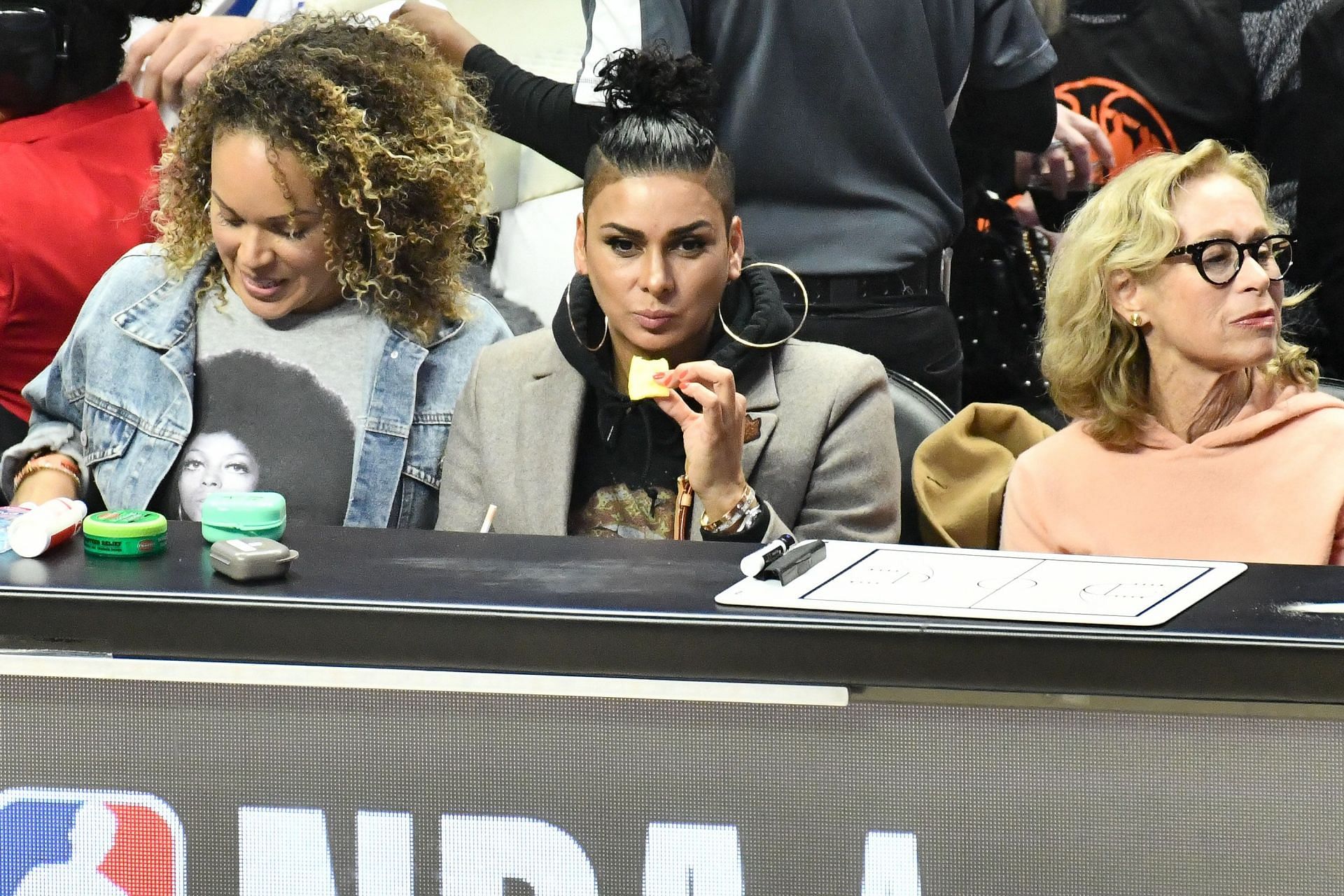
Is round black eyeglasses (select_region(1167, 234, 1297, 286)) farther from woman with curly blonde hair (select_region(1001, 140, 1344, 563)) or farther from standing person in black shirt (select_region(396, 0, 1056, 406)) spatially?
standing person in black shirt (select_region(396, 0, 1056, 406))

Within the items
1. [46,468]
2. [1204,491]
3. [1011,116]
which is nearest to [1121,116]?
[1011,116]

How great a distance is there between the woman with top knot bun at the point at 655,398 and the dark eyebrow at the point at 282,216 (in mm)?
458

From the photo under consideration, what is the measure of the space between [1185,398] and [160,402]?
5.81 feet

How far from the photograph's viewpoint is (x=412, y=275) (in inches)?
108

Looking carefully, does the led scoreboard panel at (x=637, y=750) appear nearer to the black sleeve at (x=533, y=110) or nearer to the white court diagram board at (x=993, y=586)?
the white court diagram board at (x=993, y=586)

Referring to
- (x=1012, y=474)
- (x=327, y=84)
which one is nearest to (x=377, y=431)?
(x=327, y=84)

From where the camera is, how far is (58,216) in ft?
9.58

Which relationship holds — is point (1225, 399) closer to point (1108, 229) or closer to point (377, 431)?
point (1108, 229)

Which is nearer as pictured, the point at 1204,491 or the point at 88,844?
the point at 88,844

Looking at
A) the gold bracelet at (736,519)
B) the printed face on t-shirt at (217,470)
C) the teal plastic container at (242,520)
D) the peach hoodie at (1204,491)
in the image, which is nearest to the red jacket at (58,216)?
the printed face on t-shirt at (217,470)

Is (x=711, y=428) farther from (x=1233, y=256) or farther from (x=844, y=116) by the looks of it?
(x=844, y=116)

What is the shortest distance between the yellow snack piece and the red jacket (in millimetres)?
1270

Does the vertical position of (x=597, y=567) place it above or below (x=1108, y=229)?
below

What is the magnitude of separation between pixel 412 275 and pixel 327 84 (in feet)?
1.22
